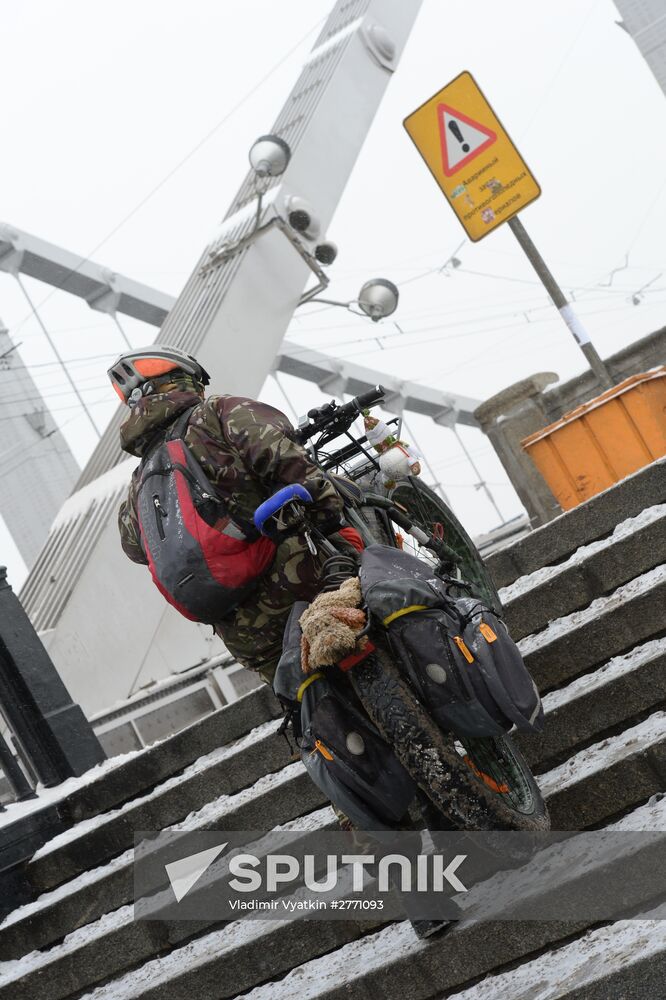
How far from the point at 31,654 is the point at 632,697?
288 centimetres

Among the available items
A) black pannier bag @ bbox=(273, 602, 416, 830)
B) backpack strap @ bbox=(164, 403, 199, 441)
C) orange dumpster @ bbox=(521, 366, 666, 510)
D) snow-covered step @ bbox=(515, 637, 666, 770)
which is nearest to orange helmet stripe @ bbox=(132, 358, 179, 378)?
backpack strap @ bbox=(164, 403, 199, 441)

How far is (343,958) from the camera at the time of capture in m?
3.24

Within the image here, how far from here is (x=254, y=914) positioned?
3650 millimetres

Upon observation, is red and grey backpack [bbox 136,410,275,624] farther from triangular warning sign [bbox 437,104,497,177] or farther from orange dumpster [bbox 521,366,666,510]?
triangular warning sign [bbox 437,104,497,177]

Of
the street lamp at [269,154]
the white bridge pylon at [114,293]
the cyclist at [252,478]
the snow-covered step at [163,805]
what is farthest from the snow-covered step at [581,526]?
the white bridge pylon at [114,293]

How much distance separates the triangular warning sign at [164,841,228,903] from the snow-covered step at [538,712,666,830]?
138 cm

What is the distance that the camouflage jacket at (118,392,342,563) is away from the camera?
298 centimetres

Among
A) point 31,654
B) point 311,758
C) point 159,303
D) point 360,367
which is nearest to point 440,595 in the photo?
point 311,758

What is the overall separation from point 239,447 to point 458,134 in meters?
4.66

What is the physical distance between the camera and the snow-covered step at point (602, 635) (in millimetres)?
3543

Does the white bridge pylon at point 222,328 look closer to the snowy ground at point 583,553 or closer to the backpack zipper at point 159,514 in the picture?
the snowy ground at point 583,553

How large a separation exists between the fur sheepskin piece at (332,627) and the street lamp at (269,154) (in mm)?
9757

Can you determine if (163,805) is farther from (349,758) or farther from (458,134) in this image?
(458,134)

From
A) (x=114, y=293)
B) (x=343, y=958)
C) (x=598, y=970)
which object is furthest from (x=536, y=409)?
(x=114, y=293)
